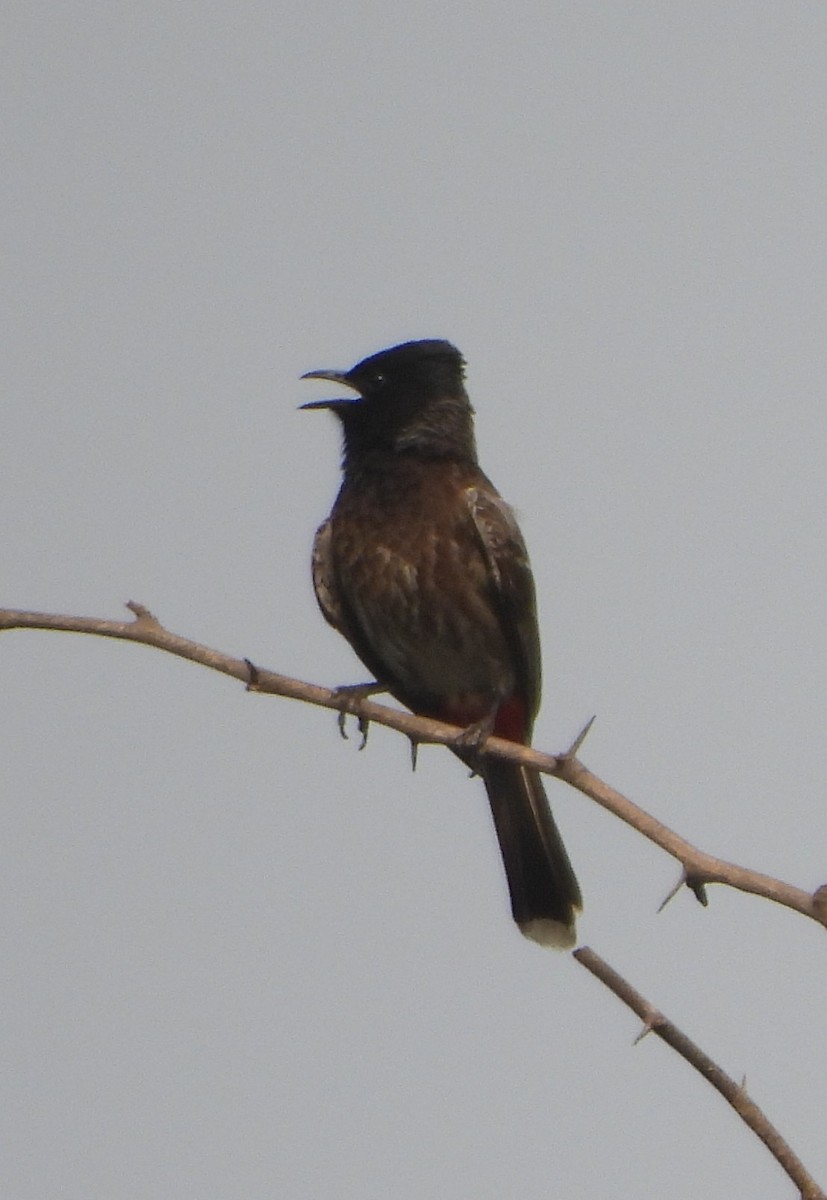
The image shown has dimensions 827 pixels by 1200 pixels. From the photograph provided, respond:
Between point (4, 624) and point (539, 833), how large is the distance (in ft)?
10.1

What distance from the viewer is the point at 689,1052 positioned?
9.14 feet

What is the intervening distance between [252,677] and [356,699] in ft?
2.11

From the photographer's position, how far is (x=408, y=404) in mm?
6789

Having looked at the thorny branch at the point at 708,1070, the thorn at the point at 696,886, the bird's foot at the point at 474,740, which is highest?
the bird's foot at the point at 474,740

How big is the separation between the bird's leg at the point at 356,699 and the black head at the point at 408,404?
888 mm

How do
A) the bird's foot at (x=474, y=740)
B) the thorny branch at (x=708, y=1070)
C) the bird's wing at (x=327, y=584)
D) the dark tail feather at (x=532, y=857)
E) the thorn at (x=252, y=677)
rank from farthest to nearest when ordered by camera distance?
the bird's wing at (x=327, y=584), the dark tail feather at (x=532, y=857), the bird's foot at (x=474, y=740), the thorn at (x=252, y=677), the thorny branch at (x=708, y=1070)

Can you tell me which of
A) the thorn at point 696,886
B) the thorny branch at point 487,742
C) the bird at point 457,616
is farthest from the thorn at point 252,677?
the bird at point 457,616

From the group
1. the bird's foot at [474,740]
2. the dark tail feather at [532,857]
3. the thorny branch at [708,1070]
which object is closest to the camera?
the thorny branch at [708,1070]

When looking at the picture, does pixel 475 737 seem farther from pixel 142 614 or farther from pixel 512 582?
pixel 142 614

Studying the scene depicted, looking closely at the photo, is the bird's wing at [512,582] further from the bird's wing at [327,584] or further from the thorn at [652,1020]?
the thorn at [652,1020]

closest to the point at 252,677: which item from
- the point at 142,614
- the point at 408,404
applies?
the point at 142,614

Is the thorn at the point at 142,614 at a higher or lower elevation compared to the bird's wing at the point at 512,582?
lower

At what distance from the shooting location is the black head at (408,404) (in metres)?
6.67

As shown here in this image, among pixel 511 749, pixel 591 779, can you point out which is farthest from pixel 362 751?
pixel 591 779
